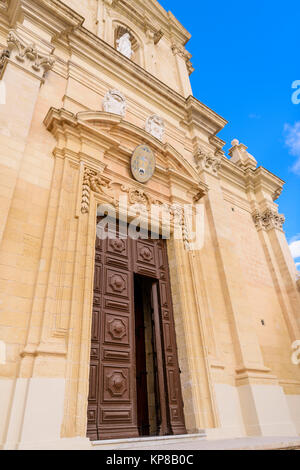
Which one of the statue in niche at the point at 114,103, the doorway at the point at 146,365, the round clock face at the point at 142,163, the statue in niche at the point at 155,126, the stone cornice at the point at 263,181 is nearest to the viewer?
the doorway at the point at 146,365

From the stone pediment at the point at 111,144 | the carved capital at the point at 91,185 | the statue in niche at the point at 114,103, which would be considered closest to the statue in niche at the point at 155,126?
the stone pediment at the point at 111,144

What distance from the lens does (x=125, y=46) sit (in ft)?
31.0

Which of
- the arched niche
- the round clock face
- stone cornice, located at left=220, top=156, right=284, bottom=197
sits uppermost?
the arched niche

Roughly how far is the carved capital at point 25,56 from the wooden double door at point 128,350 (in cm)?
342

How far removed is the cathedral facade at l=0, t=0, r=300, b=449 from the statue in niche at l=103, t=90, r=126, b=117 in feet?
0.11

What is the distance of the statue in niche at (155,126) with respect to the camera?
7.69 metres

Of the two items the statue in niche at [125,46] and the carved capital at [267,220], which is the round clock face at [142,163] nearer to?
the statue in niche at [125,46]

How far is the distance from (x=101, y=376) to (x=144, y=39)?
10650 millimetres

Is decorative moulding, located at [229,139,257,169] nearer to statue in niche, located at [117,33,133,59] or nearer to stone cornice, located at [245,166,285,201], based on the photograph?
stone cornice, located at [245,166,285,201]

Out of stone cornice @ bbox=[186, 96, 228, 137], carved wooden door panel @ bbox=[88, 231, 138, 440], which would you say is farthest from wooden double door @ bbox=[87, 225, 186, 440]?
stone cornice @ bbox=[186, 96, 228, 137]

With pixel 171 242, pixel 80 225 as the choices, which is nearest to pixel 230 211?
pixel 171 242

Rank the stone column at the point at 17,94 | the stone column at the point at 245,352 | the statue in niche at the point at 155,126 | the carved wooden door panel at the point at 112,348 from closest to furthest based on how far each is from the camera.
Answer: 1. the carved wooden door panel at the point at 112,348
2. the stone column at the point at 17,94
3. the stone column at the point at 245,352
4. the statue in niche at the point at 155,126

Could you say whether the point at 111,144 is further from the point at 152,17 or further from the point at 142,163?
the point at 152,17

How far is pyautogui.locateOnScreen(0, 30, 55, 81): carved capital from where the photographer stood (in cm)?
552
